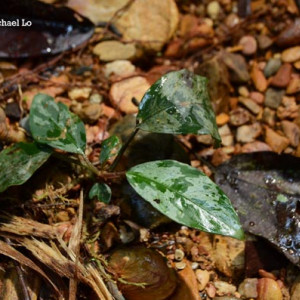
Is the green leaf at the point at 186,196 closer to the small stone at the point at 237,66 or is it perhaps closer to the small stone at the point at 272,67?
the small stone at the point at 237,66

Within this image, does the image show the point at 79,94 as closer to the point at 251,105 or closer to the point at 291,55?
the point at 251,105

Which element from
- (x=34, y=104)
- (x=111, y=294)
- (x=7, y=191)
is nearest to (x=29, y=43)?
(x=34, y=104)

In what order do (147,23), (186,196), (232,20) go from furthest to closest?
(232,20) → (147,23) → (186,196)

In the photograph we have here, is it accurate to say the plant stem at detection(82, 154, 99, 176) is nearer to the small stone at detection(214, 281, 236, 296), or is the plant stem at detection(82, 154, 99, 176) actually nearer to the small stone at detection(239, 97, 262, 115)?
the small stone at detection(214, 281, 236, 296)

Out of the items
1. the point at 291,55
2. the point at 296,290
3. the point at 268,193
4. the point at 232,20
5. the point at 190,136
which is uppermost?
the point at 232,20

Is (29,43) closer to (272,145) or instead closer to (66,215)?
(66,215)

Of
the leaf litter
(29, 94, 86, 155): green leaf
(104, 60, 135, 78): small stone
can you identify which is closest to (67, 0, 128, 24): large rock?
the leaf litter

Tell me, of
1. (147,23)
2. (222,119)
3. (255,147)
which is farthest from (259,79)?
(147,23)
